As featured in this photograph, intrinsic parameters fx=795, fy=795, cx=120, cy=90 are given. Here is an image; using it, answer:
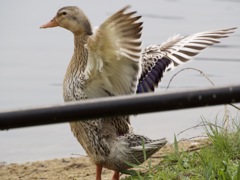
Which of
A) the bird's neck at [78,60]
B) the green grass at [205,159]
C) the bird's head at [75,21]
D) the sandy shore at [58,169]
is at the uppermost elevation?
the bird's head at [75,21]

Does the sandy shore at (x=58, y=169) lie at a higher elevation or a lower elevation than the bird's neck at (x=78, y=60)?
lower

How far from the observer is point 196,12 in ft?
39.1

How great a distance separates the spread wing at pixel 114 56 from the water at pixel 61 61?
739 millimetres

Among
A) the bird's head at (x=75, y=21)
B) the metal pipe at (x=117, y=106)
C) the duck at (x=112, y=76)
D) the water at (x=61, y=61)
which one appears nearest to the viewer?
the metal pipe at (x=117, y=106)

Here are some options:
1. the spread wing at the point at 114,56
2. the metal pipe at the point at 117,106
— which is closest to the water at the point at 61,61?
the spread wing at the point at 114,56

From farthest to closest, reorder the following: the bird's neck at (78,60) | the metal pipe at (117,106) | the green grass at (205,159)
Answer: the bird's neck at (78,60), the green grass at (205,159), the metal pipe at (117,106)

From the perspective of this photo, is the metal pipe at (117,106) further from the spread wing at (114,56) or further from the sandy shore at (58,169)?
the sandy shore at (58,169)

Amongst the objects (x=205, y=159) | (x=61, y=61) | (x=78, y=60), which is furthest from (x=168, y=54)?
(x=61, y=61)

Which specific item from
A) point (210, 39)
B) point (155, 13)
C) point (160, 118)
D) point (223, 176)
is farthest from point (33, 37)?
point (223, 176)

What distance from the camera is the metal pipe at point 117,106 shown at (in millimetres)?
1715

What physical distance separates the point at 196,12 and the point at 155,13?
0.66m

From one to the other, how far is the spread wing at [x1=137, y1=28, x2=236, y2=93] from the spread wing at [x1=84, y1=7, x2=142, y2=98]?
1.02 feet

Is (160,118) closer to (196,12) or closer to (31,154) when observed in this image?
(31,154)

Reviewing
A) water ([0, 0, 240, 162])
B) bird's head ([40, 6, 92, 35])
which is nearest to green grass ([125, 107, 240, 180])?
bird's head ([40, 6, 92, 35])
